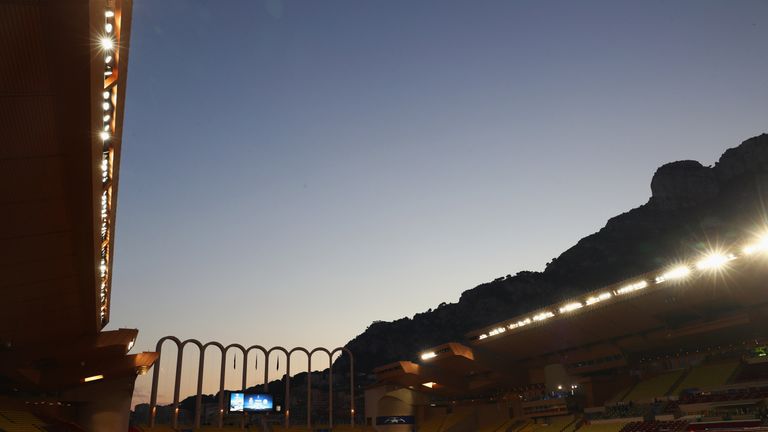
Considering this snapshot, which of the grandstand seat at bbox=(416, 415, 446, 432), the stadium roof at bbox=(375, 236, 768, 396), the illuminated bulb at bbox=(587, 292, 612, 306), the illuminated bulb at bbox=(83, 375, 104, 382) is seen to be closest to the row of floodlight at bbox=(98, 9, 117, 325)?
the illuminated bulb at bbox=(83, 375, 104, 382)

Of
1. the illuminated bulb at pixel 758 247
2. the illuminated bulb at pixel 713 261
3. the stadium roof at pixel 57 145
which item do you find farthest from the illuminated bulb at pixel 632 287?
the stadium roof at pixel 57 145

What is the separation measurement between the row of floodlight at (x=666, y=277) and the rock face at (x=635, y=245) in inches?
2703

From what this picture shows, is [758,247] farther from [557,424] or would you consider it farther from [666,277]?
[557,424]

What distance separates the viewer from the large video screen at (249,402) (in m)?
55.8

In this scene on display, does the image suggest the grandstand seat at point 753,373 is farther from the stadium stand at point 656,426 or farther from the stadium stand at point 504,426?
the stadium stand at point 504,426

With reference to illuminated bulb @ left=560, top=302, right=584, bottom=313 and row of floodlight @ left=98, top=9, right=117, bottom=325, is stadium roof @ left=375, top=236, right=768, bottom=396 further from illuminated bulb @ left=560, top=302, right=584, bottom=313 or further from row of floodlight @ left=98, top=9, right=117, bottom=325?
row of floodlight @ left=98, top=9, right=117, bottom=325

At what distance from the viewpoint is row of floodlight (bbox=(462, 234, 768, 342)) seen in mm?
34812

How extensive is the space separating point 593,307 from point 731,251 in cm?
1256

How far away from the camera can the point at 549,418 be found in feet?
179

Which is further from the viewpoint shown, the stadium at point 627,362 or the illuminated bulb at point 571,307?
the illuminated bulb at point 571,307

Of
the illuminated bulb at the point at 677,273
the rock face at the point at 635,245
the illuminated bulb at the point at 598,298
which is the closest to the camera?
the illuminated bulb at the point at 677,273

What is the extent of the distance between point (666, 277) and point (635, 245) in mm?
97520

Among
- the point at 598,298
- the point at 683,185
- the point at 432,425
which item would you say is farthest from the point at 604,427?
the point at 683,185

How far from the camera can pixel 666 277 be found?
1588 inches
